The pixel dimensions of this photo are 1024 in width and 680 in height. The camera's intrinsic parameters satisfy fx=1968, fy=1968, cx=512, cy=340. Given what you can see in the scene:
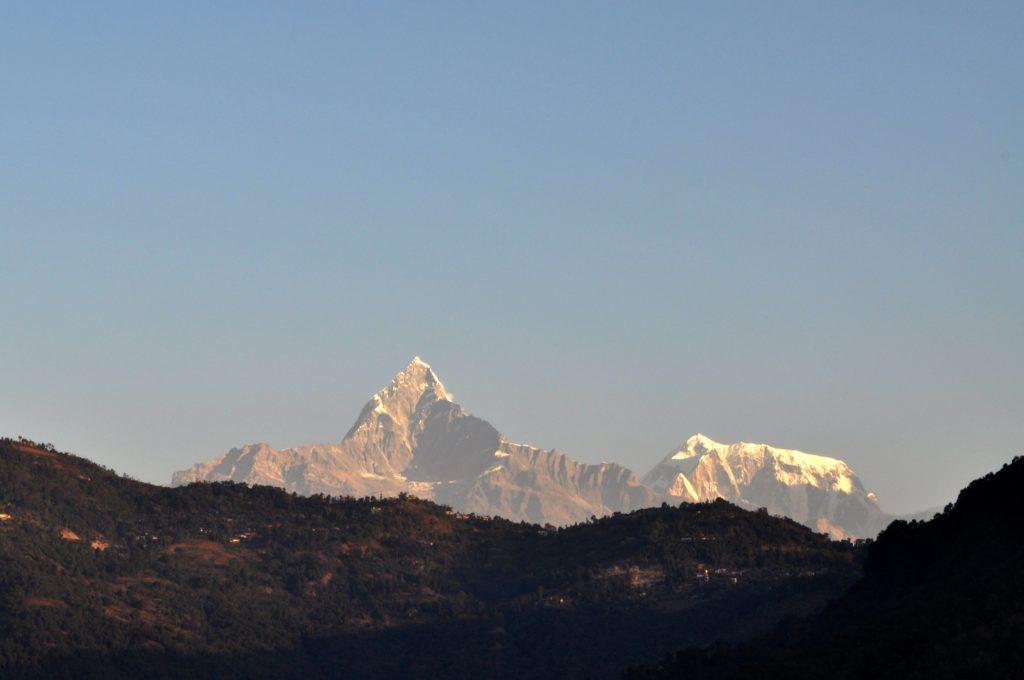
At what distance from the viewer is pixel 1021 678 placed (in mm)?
164000

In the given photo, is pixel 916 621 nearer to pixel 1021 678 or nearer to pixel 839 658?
pixel 839 658

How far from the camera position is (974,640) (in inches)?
6983

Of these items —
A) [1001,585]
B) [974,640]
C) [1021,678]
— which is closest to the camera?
[1021,678]

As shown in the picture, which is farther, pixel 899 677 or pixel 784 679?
pixel 784 679

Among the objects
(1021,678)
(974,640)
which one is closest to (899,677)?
(974,640)

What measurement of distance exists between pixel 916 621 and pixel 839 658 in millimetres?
8597

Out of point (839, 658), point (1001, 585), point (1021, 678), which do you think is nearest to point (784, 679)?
point (839, 658)

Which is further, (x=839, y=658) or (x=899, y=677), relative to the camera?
(x=839, y=658)

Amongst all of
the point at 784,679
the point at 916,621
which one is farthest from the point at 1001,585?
the point at 784,679

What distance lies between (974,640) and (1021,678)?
44.1ft

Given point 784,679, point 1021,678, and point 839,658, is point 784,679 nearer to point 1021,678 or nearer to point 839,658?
point 839,658

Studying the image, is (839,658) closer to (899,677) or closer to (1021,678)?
(899,677)

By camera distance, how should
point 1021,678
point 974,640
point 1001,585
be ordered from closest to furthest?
point 1021,678, point 974,640, point 1001,585

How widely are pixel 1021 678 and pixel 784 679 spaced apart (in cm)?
3743
